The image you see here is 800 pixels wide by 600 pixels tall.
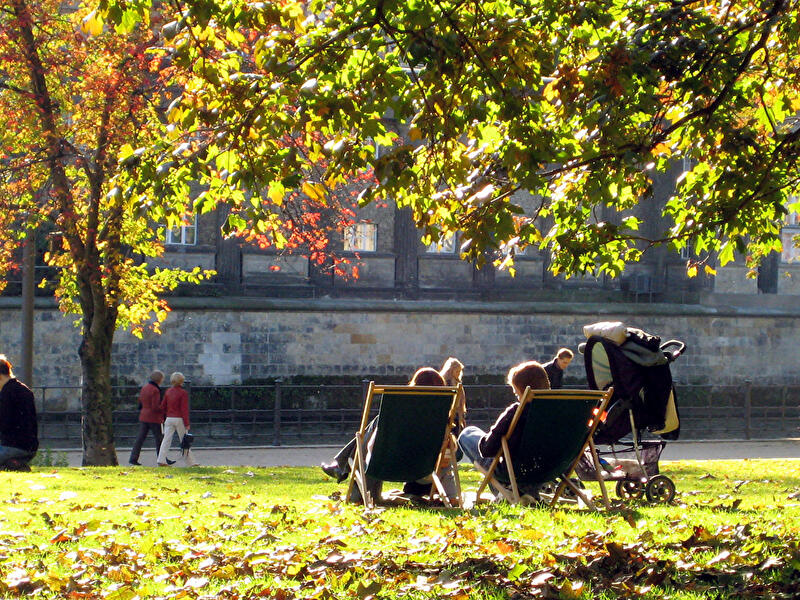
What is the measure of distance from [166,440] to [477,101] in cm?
1094

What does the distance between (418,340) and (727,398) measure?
28.4 feet

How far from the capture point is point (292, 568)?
572 cm

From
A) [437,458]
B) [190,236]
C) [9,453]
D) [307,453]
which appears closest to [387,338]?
[190,236]

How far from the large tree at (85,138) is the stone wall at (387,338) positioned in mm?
10963

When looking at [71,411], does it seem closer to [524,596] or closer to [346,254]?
[346,254]

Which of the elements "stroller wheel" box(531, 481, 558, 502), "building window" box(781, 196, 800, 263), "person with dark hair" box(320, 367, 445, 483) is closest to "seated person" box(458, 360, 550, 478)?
"stroller wheel" box(531, 481, 558, 502)

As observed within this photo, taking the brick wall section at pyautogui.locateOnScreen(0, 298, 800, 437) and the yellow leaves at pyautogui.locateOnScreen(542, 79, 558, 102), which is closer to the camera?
the yellow leaves at pyautogui.locateOnScreen(542, 79, 558, 102)

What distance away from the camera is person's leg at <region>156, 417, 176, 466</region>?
57.8 ft

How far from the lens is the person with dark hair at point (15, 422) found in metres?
11.7

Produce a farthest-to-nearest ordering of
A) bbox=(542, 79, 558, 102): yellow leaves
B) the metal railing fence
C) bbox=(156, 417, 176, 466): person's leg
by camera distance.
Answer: the metal railing fence → bbox=(156, 417, 176, 466): person's leg → bbox=(542, 79, 558, 102): yellow leaves

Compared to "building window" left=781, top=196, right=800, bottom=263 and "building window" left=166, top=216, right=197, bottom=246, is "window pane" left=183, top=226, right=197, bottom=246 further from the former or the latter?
"building window" left=781, top=196, right=800, bottom=263

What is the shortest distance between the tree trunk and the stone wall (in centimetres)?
1085

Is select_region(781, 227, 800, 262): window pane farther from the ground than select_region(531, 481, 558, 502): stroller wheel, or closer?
farther from the ground

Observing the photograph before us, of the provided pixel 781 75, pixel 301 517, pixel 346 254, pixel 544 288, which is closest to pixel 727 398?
pixel 544 288
